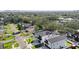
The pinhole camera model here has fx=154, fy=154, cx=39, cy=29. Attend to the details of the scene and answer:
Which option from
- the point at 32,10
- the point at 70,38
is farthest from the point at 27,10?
the point at 70,38

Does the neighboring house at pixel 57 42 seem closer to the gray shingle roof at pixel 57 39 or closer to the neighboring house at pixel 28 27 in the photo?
the gray shingle roof at pixel 57 39

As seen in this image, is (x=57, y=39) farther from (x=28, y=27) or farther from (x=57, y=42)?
(x=28, y=27)
